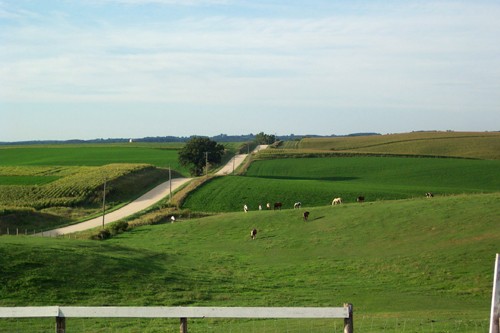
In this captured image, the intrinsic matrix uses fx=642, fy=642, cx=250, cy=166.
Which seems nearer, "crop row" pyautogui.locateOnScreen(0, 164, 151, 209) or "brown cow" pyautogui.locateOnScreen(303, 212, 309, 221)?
"brown cow" pyautogui.locateOnScreen(303, 212, 309, 221)

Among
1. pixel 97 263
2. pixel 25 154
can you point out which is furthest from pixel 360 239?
pixel 25 154

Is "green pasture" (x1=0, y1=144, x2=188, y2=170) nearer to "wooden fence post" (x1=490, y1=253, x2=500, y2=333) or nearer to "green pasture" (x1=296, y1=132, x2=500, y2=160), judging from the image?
"green pasture" (x1=296, y1=132, x2=500, y2=160)

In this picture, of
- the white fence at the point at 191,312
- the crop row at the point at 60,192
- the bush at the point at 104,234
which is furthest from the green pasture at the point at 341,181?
the white fence at the point at 191,312

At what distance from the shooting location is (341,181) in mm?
92312

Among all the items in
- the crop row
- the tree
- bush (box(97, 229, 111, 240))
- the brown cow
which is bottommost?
bush (box(97, 229, 111, 240))

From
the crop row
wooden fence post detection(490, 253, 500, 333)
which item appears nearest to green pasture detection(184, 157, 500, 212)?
the crop row

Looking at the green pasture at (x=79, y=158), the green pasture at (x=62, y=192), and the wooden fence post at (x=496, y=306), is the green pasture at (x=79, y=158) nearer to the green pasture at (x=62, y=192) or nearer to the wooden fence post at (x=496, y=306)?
the green pasture at (x=62, y=192)

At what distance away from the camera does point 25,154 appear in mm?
165000

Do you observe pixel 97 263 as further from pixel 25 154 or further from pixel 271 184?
pixel 25 154

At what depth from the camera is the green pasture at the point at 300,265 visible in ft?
80.3

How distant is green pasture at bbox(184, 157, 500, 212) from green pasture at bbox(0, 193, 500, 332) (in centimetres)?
1882

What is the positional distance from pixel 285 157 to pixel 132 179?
40.5m

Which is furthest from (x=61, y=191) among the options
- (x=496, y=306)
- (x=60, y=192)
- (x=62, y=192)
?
(x=496, y=306)

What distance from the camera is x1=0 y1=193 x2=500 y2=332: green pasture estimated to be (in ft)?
80.3
